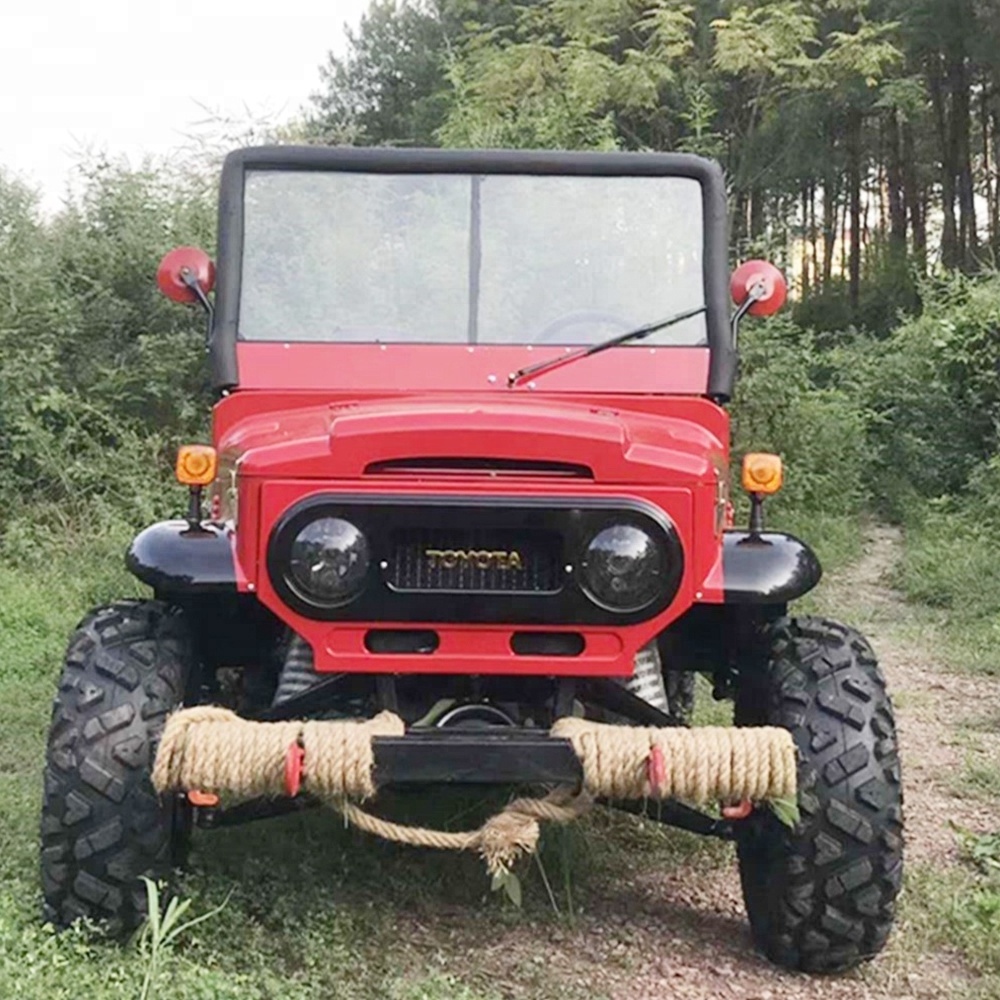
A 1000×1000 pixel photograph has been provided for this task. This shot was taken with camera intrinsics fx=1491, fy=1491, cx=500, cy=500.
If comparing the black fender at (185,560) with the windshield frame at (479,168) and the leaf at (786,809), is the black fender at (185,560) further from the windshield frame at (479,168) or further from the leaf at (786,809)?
the leaf at (786,809)

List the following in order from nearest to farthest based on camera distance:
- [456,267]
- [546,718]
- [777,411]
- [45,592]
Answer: [546,718], [456,267], [45,592], [777,411]

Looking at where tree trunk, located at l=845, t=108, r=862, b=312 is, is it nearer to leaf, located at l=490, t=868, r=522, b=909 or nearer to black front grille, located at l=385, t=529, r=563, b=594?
black front grille, located at l=385, t=529, r=563, b=594

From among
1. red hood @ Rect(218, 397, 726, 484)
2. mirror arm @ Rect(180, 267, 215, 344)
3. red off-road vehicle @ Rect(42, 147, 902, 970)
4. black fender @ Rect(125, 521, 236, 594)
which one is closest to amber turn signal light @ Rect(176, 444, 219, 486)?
red off-road vehicle @ Rect(42, 147, 902, 970)

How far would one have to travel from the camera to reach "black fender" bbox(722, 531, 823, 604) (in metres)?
3.37

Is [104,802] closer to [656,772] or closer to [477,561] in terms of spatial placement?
[477,561]

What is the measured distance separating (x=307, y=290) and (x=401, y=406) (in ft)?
2.41

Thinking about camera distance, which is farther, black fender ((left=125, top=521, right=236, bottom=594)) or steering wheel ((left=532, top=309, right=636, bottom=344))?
steering wheel ((left=532, top=309, right=636, bottom=344))

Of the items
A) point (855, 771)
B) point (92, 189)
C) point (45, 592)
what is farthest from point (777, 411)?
point (855, 771)

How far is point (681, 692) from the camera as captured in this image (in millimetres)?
5055

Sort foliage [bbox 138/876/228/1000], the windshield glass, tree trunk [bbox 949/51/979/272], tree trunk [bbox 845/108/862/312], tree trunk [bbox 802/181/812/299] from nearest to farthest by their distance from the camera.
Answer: foliage [bbox 138/876/228/1000] < the windshield glass < tree trunk [bbox 949/51/979/272] < tree trunk [bbox 845/108/862/312] < tree trunk [bbox 802/181/812/299]

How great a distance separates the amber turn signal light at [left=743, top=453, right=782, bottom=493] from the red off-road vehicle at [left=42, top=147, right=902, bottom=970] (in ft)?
0.04

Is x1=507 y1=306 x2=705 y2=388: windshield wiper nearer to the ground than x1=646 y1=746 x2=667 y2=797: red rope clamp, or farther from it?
farther from it

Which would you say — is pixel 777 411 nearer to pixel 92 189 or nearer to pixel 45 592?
pixel 92 189

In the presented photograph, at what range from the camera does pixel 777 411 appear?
1212cm
